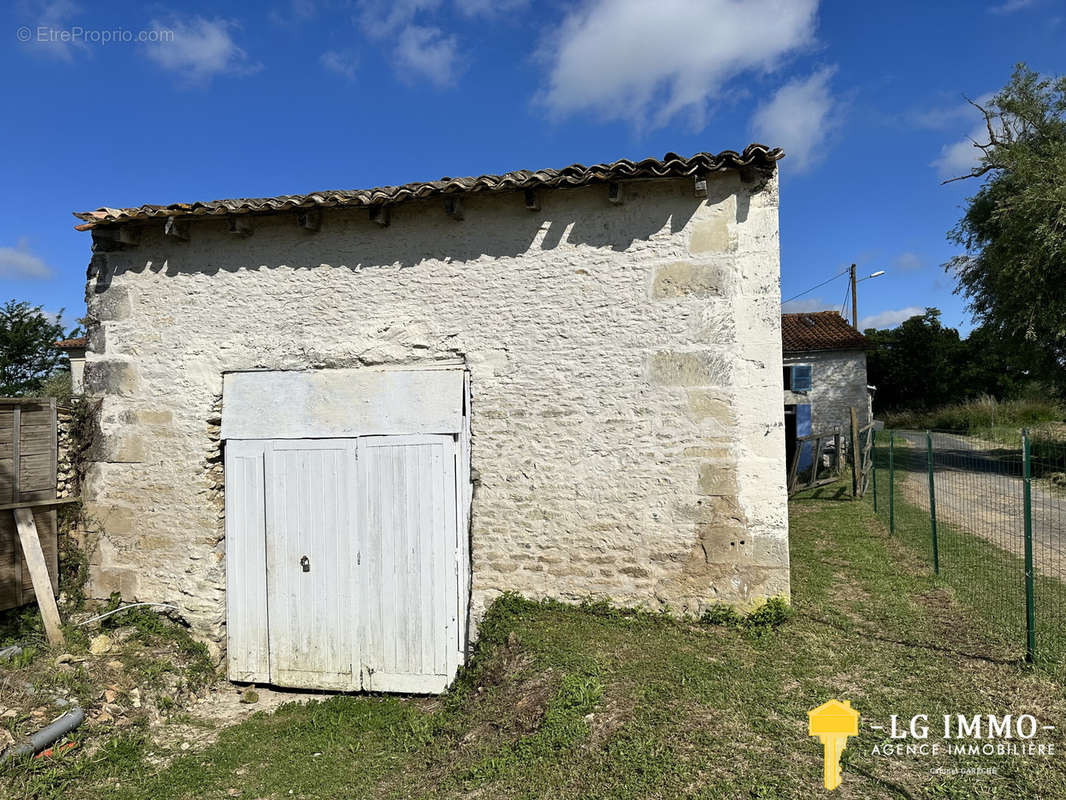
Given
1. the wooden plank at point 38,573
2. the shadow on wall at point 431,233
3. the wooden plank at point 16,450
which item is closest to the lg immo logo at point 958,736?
the shadow on wall at point 431,233

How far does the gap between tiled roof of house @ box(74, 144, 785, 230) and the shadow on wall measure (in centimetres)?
20

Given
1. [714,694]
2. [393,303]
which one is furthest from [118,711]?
[714,694]

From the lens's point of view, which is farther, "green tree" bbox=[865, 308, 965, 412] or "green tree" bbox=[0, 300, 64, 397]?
"green tree" bbox=[865, 308, 965, 412]

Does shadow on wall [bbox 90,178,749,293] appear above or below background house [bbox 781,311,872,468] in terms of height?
above

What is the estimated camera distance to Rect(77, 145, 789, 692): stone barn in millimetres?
5387

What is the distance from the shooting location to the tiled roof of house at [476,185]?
5199 millimetres

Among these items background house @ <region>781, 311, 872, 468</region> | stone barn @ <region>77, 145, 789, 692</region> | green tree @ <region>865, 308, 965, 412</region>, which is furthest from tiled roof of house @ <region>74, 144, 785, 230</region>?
green tree @ <region>865, 308, 965, 412</region>

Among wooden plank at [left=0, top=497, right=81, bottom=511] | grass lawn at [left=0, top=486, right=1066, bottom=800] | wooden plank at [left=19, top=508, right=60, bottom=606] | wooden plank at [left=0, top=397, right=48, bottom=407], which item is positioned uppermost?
wooden plank at [left=0, top=397, right=48, bottom=407]

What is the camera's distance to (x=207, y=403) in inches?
243

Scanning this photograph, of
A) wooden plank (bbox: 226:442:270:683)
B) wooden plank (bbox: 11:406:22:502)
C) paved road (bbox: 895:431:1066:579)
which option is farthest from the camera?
paved road (bbox: 895:431:1066:579)

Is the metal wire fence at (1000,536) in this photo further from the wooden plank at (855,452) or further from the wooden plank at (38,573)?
the wooden plank at (38,573)

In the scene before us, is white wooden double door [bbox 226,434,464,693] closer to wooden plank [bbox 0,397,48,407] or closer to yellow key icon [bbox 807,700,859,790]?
wooden plank [bbox 0,397,48,407]

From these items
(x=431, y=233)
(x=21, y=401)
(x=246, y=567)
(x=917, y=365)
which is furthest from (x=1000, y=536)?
(x=917, y=365)

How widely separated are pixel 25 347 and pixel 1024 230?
971 inches
